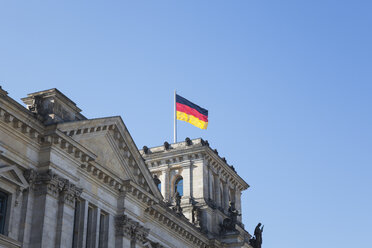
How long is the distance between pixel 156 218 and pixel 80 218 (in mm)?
7938

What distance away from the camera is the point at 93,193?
3181 centimetres

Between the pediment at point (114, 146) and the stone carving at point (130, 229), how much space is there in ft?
7.27

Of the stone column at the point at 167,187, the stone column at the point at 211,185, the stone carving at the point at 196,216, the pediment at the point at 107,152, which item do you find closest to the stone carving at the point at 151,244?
the pediment at the point at 107,152

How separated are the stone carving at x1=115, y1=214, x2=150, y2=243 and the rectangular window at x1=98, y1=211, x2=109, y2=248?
30.4 inches

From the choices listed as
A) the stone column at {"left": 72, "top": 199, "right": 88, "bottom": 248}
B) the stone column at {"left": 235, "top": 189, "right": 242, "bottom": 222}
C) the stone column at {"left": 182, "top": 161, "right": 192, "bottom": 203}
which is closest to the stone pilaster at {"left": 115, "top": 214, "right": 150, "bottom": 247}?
the stone column at {"left": 72, "top": 199, "right": 88, "bottom": 248}

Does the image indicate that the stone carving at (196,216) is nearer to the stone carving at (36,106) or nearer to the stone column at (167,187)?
the stone column at (167,187)

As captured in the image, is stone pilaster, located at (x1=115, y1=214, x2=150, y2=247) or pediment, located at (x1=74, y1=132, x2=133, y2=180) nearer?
pediment, located at (x1=74, y1=132, x2=133, y2=180)

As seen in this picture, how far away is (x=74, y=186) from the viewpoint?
29625mm

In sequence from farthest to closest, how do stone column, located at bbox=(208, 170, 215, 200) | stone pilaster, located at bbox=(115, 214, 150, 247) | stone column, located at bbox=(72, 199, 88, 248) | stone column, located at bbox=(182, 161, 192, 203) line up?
1. stone column, located at bbox=(208, 170, 215, 200)
2. stone column, located at bbox=(182, 161, 192, 203)
3. stone pilaster, located at bbox=(115, 214, 150, 247)
4. stone column, located at bbox=(72, 199, 88, 248)

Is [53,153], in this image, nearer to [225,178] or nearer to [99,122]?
[99,122]

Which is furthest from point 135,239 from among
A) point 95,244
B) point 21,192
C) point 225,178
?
point 225,178

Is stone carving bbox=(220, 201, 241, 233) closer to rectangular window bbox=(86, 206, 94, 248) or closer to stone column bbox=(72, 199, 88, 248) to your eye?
rectangular window bbox=(86, 206, 94, 248)

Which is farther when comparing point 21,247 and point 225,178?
point 225,178

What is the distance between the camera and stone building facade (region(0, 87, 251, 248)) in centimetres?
2703
